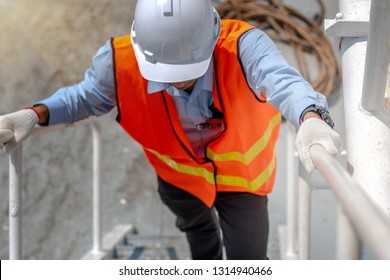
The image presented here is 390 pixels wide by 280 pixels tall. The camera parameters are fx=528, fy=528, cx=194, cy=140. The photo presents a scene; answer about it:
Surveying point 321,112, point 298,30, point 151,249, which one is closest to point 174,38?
point 321,112

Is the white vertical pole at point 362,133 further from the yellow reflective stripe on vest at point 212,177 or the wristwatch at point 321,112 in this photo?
the yellow reflective stripe on vest at point 212,177

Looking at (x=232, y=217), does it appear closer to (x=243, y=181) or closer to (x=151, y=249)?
(x=243, y=181)

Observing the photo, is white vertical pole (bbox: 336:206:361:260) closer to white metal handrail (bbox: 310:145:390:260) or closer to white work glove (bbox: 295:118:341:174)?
white metal handrail (bbox: 310:145:390:260)

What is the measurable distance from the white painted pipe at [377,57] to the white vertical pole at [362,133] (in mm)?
32

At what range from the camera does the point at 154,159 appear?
5.67 ft

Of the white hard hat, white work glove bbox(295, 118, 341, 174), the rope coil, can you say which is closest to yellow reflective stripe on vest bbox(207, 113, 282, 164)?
the white hard hat

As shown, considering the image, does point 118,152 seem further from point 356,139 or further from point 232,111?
point 356,139

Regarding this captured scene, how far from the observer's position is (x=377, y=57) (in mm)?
819

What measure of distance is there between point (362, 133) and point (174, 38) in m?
0.58

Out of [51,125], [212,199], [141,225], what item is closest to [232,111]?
[212,199]

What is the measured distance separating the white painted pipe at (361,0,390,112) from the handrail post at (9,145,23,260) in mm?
865

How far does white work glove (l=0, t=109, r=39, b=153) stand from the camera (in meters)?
1.29

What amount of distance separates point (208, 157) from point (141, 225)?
6.23 ft
